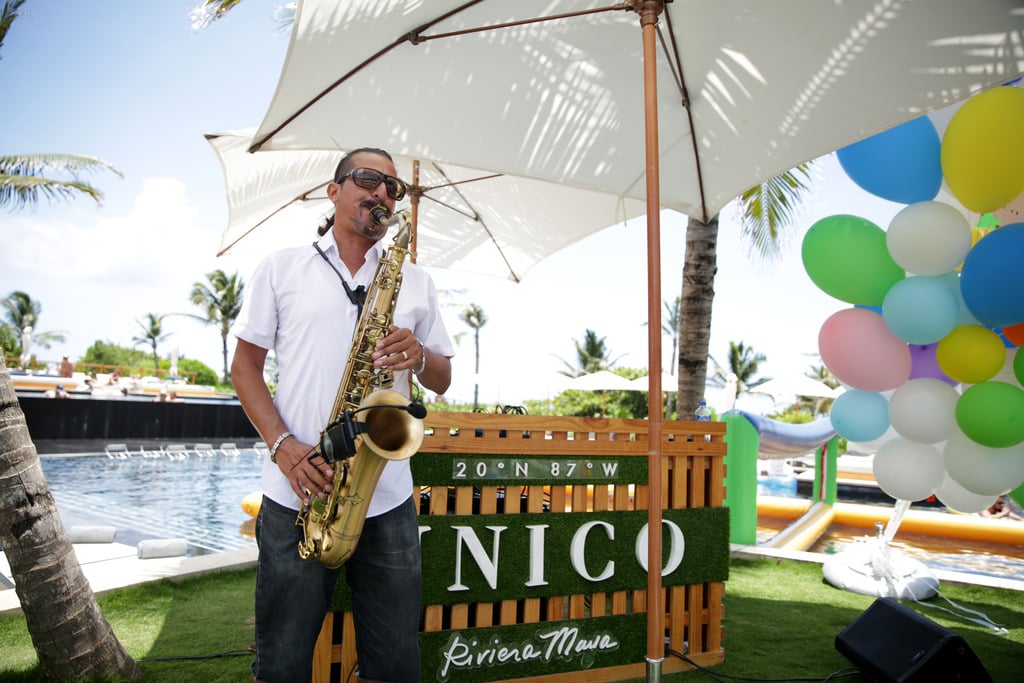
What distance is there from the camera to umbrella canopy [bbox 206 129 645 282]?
23.0 ft

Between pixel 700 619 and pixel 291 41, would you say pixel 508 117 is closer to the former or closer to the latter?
pixel 291 41

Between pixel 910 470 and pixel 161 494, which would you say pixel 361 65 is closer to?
pixel 910 470

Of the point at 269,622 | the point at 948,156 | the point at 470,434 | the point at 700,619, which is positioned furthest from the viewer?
the point at 700,619

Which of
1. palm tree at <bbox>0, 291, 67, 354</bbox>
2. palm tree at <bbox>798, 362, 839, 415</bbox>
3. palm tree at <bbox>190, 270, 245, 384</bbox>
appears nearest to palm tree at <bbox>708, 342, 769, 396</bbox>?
palm tree at <bbox>798, 362, 839, 415</bbox>

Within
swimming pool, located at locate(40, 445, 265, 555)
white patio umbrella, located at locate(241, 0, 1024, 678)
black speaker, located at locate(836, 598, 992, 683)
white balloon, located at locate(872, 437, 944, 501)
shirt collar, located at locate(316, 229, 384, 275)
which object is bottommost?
swimming pool, located at locate(40, 445, 265, 555)

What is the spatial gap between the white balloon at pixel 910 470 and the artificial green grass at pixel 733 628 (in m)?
1.12

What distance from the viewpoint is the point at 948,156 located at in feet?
11.9

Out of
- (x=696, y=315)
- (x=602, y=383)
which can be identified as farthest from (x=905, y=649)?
(x=602, y=383)

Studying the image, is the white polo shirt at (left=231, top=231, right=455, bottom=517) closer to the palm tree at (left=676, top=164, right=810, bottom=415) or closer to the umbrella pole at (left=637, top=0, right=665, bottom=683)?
the umbrella pole at (left=637, top=0, right=665, bottom=683)

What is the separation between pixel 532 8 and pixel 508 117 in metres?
0.89

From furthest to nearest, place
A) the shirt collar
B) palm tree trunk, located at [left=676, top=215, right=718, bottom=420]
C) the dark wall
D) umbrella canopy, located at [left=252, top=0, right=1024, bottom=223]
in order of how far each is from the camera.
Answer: the dark wall → palm tree trunk, located at [left=676, top=215, right=718, bottom=420] → umbrella canopy, located at [left=252, top=0, right=1024, bottom=223] → the shirt collar

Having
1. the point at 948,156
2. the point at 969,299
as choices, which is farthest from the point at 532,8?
the point at 969,299

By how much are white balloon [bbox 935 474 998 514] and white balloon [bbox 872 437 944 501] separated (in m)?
0.16

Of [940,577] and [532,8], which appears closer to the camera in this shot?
[532,8]
